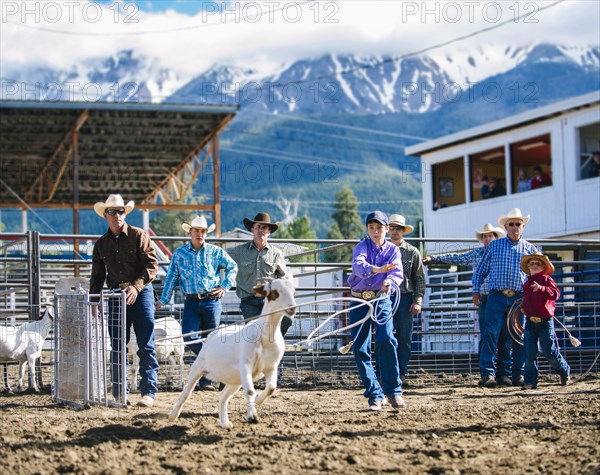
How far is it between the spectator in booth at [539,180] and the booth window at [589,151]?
140cm

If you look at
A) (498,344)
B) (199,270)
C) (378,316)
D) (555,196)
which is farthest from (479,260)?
(555,196)

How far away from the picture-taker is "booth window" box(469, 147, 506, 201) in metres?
26.6

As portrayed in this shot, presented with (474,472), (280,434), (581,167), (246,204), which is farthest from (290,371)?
(246,204)

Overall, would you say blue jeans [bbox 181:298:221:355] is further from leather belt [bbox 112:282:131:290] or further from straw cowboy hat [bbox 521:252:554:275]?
straw cowboy hat [bbox 521:252:554:275]

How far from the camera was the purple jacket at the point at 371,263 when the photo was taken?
29.9ft

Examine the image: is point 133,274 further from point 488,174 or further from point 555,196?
point 488,174

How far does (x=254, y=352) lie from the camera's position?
787 centimetres

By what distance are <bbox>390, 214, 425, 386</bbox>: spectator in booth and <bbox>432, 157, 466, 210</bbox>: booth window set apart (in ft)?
58.1

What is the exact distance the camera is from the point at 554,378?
12539 mm

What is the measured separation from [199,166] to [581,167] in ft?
42.2

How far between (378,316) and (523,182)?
1740 cm

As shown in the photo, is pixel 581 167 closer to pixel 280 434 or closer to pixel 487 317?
pixel 487 317

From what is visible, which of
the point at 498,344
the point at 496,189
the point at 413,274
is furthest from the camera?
the point at 496,189

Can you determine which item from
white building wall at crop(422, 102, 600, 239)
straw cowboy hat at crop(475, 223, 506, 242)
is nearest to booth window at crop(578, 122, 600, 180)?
white building wall at crop(422, 102, 600, 239)
